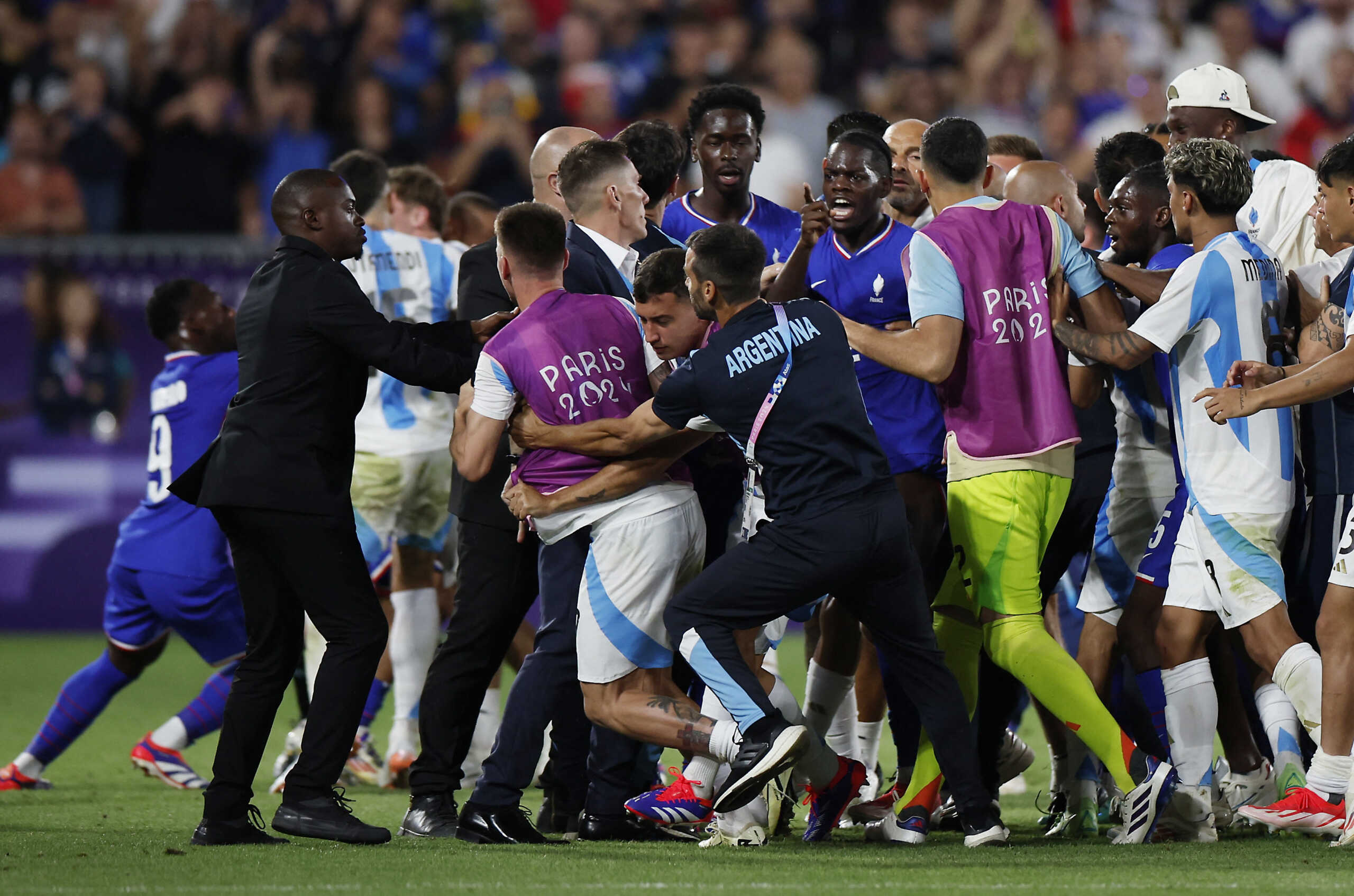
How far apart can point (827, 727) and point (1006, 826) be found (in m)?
0.80

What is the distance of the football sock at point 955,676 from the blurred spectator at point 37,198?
393 inches

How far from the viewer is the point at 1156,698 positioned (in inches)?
255

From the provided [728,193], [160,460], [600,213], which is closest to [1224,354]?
[728,193]

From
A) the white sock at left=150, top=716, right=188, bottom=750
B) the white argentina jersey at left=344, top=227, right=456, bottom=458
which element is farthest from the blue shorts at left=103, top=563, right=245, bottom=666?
the white argentina jersey at left=344, top=227, right=456, bottom=458

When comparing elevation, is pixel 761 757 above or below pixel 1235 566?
below

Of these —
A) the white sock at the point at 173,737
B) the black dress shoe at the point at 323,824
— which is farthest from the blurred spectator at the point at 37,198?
the black dress shoe at the point at 323,824

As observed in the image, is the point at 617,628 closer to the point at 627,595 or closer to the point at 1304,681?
the point at 627,595

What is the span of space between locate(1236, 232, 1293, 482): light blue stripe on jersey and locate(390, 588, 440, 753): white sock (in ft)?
13.3

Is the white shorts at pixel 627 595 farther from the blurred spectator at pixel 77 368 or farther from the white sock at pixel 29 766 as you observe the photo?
the blurred spectator at pixel 77 368

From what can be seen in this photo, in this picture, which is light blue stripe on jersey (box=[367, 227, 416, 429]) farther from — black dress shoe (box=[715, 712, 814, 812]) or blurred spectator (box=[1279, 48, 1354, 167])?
blurred spectator (box=[1279, 48, 1354, 167])

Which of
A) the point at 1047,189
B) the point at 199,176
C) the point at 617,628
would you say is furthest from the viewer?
the point at 199,176

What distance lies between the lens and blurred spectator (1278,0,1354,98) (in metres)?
14.9

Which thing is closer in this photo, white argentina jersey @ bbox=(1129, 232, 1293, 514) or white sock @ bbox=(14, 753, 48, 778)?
white argentina jersey @ bbox=(1129, 232, 1293, 514)

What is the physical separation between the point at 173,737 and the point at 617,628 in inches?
121
